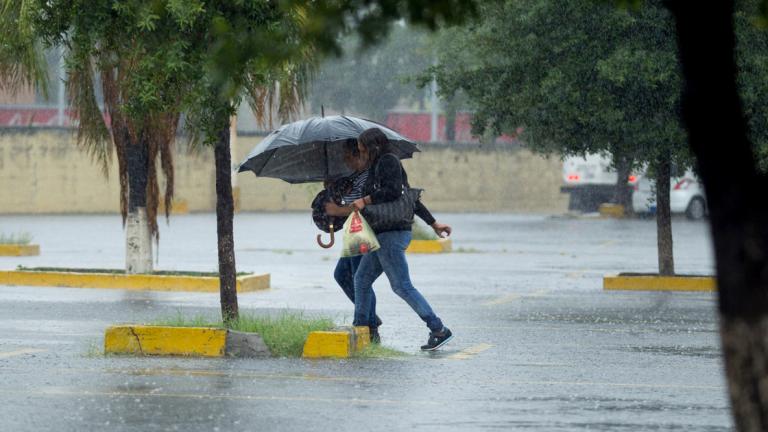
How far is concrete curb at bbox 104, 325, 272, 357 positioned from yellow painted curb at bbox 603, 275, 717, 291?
27.6ft

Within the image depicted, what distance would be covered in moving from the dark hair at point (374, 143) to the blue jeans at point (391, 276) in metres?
0.61

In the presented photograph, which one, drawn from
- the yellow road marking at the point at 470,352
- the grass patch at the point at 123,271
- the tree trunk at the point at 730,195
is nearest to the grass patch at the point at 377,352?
the yellow road marking at the point at 470,352

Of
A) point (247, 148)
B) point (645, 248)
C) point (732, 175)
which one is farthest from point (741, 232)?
point (247, 148)

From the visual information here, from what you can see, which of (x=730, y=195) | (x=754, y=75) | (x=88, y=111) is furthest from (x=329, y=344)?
(x=88, y=111)

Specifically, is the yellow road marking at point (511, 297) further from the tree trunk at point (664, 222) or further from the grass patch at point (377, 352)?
the grass patch at point (377, 352)

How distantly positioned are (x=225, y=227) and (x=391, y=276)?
1.34m

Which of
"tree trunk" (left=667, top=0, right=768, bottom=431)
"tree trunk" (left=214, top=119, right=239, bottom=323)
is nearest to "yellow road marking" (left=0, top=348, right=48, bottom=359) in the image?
"tree trunk" (left=214, top=119, right=239, bottom=323)

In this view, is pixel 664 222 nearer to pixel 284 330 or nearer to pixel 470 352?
pixel 470 352

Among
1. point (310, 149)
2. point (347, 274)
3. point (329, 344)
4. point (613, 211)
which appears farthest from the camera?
point (613, 211)

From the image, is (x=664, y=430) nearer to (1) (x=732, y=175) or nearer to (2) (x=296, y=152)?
(1) (x=732, y=175)

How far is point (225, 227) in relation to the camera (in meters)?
11.4

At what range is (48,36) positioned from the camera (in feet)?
37.7

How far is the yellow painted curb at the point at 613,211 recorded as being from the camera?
133 ft

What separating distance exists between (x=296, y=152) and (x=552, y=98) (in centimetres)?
508
